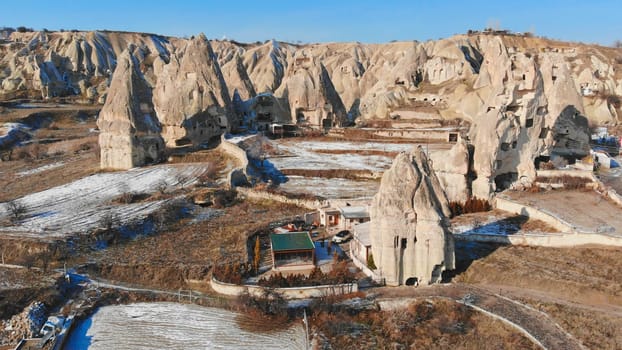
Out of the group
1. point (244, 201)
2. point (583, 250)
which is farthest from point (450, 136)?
point (583, 250)

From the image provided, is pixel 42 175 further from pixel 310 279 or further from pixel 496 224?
pixel 496 224

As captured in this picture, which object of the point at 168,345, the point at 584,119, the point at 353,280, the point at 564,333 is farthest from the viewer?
the point at 584,119

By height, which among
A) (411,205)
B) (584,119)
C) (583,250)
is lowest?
(583,250)

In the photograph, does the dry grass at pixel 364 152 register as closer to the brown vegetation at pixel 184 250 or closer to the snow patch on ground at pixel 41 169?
the brown vegetation at pixel 184 250

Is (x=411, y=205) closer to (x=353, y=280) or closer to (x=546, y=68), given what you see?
(x=353, y=280)

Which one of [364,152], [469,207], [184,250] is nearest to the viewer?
[184,250]

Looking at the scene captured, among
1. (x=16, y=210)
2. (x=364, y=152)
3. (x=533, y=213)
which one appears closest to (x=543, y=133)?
(x=533, y=213)
